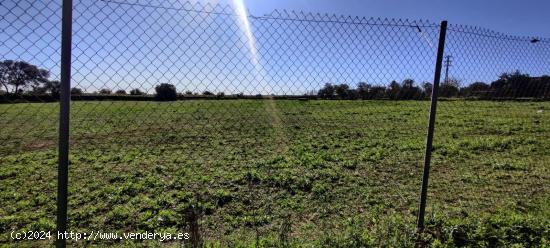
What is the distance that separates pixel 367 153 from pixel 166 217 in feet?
17.3

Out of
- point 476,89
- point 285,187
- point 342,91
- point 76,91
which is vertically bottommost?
point 285,187

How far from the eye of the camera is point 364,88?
4.96m

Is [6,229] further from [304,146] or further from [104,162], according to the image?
[304,146]

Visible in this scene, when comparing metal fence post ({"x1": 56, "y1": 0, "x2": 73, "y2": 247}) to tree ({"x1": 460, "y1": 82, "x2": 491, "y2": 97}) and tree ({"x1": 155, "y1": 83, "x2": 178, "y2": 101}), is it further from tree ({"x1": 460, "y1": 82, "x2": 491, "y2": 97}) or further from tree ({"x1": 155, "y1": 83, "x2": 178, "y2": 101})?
tree ({"x1": 460, "y1": 82, "x2": 491, "y2": 97})

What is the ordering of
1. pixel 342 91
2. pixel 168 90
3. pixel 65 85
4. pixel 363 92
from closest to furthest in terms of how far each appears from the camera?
1. pixel 65 85
2. pixel 168 90
3. pixel 342 91
4. pixel 363 92

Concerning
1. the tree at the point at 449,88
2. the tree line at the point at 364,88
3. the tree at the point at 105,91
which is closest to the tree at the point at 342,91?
the tree line at the point at 364,88

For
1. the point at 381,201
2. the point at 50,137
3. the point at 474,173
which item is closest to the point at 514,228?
the point at 381,201

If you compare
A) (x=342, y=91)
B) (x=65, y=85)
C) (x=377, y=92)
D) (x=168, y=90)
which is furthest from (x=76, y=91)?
(x=377, y=92)

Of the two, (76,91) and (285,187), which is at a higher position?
(76,91)

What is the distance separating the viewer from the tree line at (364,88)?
231 centimetres

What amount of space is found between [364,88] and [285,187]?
6.38ft

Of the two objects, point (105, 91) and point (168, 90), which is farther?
point (168, 90)

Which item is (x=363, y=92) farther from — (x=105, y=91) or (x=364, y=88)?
(x=105, y=91)

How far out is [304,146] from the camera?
9.55 m
